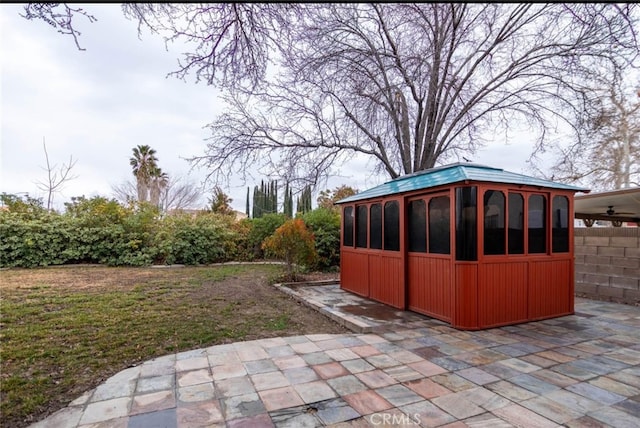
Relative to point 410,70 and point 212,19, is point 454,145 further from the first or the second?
point 212,19

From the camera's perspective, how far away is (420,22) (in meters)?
7.67

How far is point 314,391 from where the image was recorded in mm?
2594

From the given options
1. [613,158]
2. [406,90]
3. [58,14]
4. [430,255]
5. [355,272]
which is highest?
[406,90]

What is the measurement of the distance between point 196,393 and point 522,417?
2385mm

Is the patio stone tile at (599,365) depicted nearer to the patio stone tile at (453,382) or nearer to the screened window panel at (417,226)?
the patio stone tile at (453,382)

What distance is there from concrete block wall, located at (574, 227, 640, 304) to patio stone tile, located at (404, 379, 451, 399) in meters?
5.44

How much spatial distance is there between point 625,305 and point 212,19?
762 cm

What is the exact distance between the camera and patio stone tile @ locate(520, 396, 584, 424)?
2201 millimetres

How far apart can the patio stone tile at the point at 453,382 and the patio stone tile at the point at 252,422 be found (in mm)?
1464

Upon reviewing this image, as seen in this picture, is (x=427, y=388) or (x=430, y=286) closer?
(x=427, y=388)

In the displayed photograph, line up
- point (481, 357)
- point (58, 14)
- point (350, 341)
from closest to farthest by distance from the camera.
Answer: point (58, 14) < point (481, 357) < point (350, 341)

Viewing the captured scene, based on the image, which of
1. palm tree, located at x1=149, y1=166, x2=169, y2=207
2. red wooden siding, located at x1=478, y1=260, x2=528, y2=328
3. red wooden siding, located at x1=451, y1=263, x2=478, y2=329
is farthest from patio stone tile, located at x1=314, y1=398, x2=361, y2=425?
palm tree, located at x1=149, y1=166, x2=169, y2=207

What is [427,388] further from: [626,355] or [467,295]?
[626,355]

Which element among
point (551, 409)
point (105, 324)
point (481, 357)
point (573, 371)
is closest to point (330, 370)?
point (481, 357)
